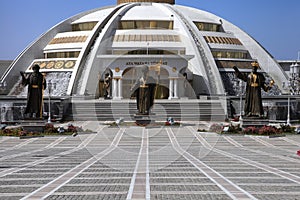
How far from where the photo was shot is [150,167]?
12.8 metres

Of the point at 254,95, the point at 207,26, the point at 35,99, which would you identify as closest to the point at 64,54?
the point at 207,26

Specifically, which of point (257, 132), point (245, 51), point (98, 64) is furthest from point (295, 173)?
point (245, 51)

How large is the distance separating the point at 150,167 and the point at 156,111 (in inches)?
806

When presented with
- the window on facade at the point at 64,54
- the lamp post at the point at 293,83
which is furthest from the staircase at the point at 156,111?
the window on facade at the point at 64,54

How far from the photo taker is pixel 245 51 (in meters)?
48.5

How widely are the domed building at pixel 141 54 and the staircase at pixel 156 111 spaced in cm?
748

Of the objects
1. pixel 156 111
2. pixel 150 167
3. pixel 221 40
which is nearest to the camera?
pixel 150 167

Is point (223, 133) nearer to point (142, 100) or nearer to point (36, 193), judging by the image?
point (142, 100)

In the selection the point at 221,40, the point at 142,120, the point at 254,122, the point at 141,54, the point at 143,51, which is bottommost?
the point at 142,120

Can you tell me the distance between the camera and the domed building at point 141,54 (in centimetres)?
4259

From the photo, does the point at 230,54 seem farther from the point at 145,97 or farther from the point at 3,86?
the point at 145,97

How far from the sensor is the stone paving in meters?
9.16

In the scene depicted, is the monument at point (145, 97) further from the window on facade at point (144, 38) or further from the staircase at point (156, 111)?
the window on facade at point (144, 38)

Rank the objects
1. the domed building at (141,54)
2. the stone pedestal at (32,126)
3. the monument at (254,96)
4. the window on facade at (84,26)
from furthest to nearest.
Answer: the window on facade at (84,26) < the domed building at (141,54) < the monument at (254,96) < the stone pedestal at (32,126)
